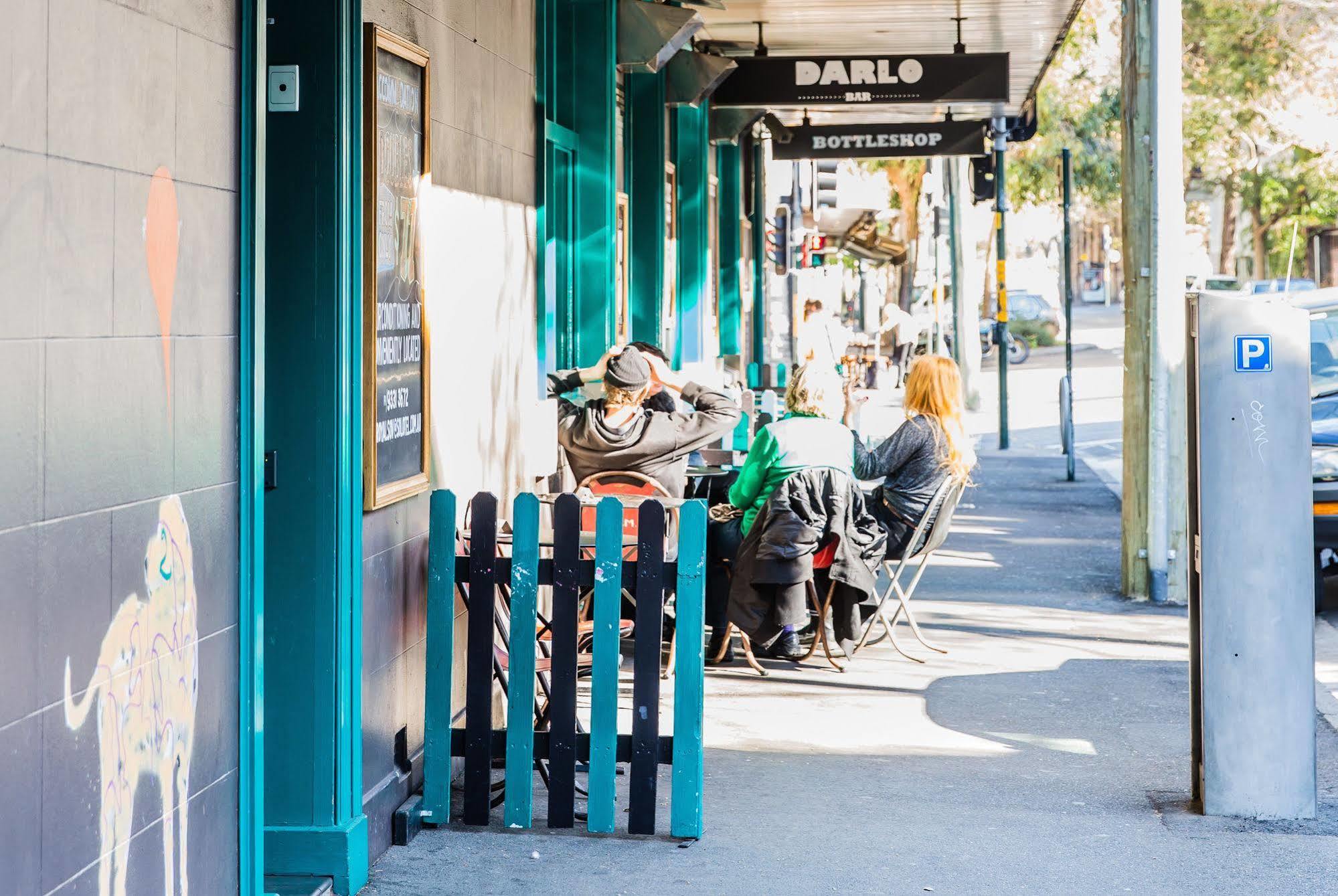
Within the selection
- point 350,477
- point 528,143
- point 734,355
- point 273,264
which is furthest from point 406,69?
point 734,355

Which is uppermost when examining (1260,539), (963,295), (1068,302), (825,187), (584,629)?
(825,187)

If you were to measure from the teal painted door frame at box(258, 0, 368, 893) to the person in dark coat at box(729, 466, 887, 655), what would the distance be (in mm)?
2923

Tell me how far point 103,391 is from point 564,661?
235 centimetres

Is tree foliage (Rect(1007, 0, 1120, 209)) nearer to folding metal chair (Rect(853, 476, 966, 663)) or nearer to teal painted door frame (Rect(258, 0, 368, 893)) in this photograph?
folding metal chair (Rect(853, 476, 966, 663))

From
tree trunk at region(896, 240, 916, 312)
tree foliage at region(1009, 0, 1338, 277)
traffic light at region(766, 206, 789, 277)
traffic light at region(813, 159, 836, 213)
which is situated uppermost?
tree foliage at region(1009, 0, 1338, 277)

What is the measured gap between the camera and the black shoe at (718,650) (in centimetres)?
798

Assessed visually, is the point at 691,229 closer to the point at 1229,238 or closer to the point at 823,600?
the point at 823,600

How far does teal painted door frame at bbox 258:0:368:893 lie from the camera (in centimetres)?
455

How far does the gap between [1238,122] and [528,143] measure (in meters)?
31.3

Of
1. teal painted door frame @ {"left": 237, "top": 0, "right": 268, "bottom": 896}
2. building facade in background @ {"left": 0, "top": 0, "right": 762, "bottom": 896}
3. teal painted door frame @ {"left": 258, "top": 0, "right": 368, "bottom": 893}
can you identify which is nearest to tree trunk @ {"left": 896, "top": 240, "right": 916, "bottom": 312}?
building facade in background @ {"left": 0, "top": 0, "right": 762, "bottom": 896}

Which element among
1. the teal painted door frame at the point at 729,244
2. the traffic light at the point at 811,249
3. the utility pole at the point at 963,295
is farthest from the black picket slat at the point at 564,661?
the utility pole at the point at 963,295

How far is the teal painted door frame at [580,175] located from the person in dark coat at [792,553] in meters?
1.29

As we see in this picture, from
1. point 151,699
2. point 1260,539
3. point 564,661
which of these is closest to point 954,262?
point 1260,539

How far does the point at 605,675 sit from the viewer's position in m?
5.28
